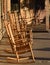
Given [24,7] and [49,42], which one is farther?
[24,7]

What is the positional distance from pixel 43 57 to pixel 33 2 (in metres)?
11.2

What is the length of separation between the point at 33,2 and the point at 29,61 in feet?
39.4

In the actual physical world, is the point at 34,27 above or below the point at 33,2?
below

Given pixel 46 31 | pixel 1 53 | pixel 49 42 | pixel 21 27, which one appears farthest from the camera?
pixel 46 31

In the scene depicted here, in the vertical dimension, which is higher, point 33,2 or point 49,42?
point 33,2

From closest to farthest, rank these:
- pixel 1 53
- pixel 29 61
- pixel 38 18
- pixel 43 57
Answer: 1. pixel 29 61
2. pixel 43 57
3. pixel 1 53
4. pixel 38 18

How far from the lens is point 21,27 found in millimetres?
12328

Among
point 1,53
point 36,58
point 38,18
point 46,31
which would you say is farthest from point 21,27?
point 38,18

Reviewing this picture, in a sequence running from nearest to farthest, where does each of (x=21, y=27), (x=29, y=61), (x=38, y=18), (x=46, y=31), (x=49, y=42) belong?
(x=29, y=61) < (x=21, y=27) < (x=49, y=42) < (x=46, y=31) < (x=38, y=18)

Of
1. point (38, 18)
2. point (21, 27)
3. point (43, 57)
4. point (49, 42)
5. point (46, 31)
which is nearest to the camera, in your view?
point (43, 57)

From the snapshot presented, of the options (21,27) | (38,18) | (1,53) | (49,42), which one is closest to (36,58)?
(1,53)

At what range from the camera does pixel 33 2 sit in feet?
69.7

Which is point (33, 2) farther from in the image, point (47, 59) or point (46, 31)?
point (47, 59)

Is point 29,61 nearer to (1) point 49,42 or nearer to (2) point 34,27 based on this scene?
(1) point 49,42
